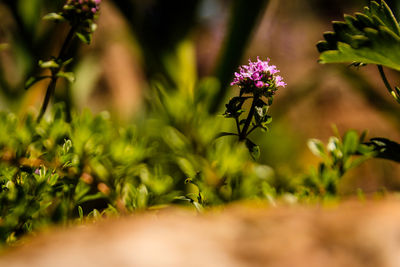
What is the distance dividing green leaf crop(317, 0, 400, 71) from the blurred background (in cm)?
8

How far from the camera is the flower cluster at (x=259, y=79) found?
474mm

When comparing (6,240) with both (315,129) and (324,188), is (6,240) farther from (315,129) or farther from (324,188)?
(315,129)

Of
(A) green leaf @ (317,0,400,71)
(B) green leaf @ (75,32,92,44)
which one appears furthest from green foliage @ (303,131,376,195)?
(B) green leaf @ (75,32,92,44)

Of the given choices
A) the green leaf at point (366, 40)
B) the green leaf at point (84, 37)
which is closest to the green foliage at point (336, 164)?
the green leaf at point (366, 40)

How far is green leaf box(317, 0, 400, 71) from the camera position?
471 mm

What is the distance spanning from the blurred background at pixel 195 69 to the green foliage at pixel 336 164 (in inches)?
4.2

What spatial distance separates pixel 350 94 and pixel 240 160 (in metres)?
2.25

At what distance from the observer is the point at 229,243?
36cm

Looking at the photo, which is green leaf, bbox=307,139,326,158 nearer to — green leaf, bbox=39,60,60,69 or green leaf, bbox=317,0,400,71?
green leaf, bbox=317,0,400,71

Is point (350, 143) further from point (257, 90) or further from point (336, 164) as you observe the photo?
point (257, 90)

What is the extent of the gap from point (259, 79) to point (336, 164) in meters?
0.18

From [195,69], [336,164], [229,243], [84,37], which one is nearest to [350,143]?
[336,164]

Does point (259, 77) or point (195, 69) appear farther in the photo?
point (195, 69)

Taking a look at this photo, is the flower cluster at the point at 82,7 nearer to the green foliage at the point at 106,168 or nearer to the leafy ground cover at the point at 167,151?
the leafy ground cover at the point at 167,151
